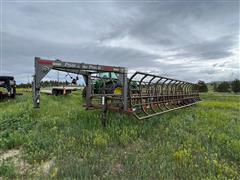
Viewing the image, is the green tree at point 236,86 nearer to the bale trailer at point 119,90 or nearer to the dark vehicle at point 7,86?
the bale trailer at point 119,90

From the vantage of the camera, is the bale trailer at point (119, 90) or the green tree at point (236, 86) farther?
the green tree at point (236, 86)

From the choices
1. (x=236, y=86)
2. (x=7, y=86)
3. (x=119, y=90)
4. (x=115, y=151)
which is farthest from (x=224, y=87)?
(x=115, y=151)

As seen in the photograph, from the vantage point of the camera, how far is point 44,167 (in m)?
2.79

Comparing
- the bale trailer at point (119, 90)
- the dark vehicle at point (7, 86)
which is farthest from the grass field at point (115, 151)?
the dark vehicle at point (7, 86)

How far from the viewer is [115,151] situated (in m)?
3.31

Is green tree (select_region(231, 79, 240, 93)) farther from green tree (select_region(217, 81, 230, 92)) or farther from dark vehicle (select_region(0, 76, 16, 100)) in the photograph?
dark vehicle (select_region(0, 76, 16, 100))

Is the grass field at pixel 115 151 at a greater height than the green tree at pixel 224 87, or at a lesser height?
lesser

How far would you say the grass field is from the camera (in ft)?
8.50

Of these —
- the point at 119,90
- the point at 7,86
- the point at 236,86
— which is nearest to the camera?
the point at 119,90

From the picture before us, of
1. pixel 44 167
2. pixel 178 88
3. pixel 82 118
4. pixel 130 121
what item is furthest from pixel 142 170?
pixel 178 88

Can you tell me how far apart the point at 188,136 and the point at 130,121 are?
1792mm

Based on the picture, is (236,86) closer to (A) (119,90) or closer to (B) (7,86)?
(A) (119,90)

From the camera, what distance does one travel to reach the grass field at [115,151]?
8.50 feet

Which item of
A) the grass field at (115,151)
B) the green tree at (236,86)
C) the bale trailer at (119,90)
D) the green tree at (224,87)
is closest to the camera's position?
the grass field at (115,151)
